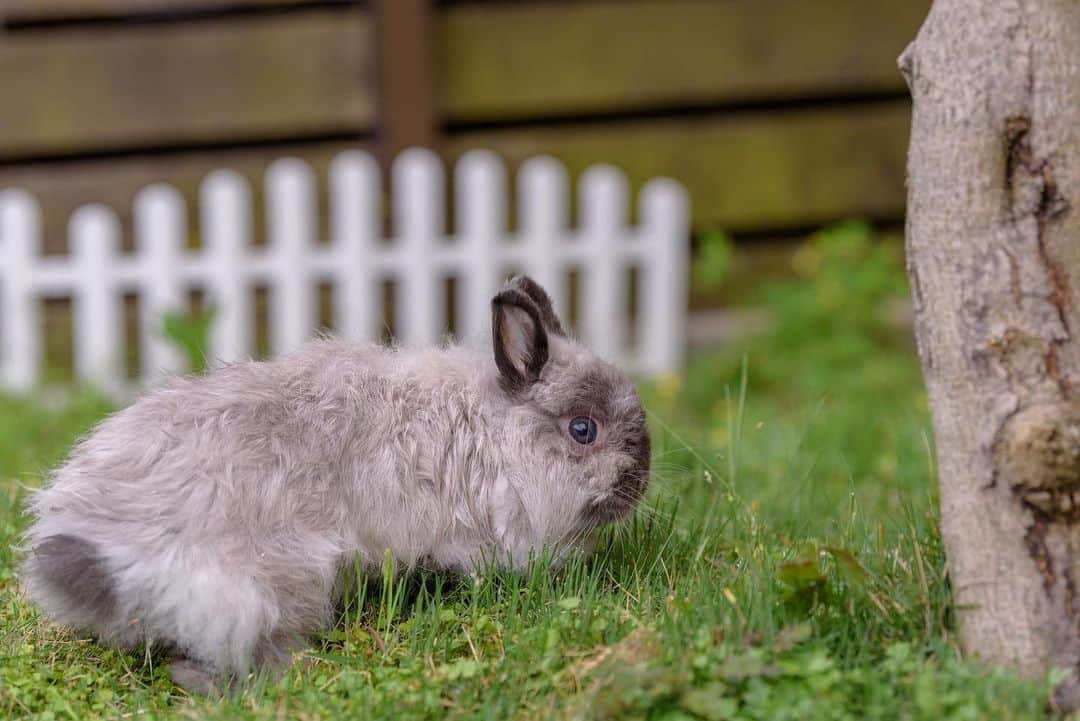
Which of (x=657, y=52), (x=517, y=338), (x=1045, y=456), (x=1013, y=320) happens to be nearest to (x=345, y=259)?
(x=657, y=52)

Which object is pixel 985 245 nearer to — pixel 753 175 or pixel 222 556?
pixel 222 556

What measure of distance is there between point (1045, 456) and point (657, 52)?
527cm

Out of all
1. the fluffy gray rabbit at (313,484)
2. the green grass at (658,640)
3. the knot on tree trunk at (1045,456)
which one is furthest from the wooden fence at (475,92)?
the knot on tree trunk at (1045,456)

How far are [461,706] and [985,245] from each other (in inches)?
55.5

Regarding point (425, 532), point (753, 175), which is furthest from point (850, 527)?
point (753, 175)

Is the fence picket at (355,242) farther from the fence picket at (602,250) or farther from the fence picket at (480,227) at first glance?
the fence picket at (602,250)

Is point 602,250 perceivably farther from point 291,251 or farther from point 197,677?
point 197,677

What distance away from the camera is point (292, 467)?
298 centimetres

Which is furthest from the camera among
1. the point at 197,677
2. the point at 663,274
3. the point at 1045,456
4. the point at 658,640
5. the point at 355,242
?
the point at 663,274

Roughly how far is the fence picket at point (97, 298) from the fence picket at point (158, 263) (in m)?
0.15

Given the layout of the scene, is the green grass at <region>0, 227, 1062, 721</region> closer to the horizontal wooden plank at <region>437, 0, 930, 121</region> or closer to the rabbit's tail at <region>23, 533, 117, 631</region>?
the rabbit's tail at <region>23, 533, 117, 631</region>

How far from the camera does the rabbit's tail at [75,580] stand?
9.20 ft

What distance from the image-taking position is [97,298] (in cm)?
664

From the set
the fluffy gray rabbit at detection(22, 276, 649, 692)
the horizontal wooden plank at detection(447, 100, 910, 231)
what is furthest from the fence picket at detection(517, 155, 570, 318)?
the fluffy gray rabbit at detection(22, 276, 649, 692)
